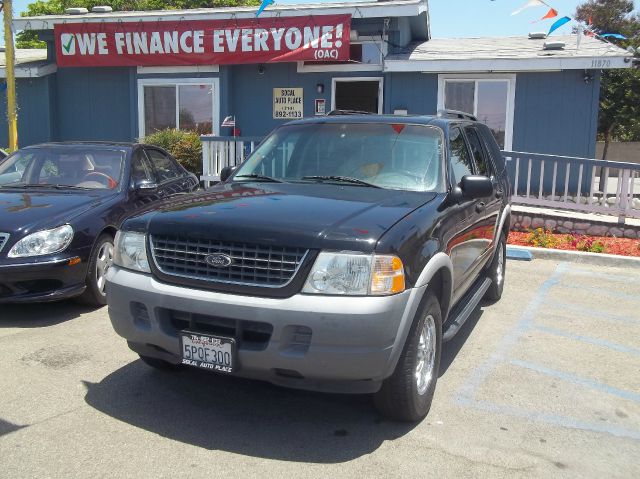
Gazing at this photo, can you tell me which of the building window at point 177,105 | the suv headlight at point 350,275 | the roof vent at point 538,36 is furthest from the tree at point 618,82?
the suv headlight at point 350,275

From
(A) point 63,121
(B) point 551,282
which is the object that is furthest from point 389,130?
(A) point 63,121

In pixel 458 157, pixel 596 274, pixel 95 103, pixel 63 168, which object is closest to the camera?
pixel 458 157

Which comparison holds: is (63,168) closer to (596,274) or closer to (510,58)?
(596,274)

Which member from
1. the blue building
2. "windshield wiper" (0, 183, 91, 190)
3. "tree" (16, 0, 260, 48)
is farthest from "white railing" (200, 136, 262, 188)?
"tree" (16, 0, 260, 48)

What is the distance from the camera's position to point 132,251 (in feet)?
12.4

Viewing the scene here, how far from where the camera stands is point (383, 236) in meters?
3.33

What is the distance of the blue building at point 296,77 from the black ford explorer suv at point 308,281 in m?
9.11

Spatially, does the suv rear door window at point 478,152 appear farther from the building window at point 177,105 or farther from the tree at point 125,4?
the tree at point 125,4

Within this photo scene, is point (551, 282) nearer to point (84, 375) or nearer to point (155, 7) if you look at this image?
point (84, 375)

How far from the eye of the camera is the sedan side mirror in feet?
21.8

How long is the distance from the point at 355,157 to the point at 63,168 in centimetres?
368

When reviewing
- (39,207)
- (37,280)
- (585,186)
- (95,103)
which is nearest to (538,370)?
(37,280)

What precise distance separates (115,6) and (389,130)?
107ft

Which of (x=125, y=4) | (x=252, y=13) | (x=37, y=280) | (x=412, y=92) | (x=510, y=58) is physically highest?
(x=125, y=4)
